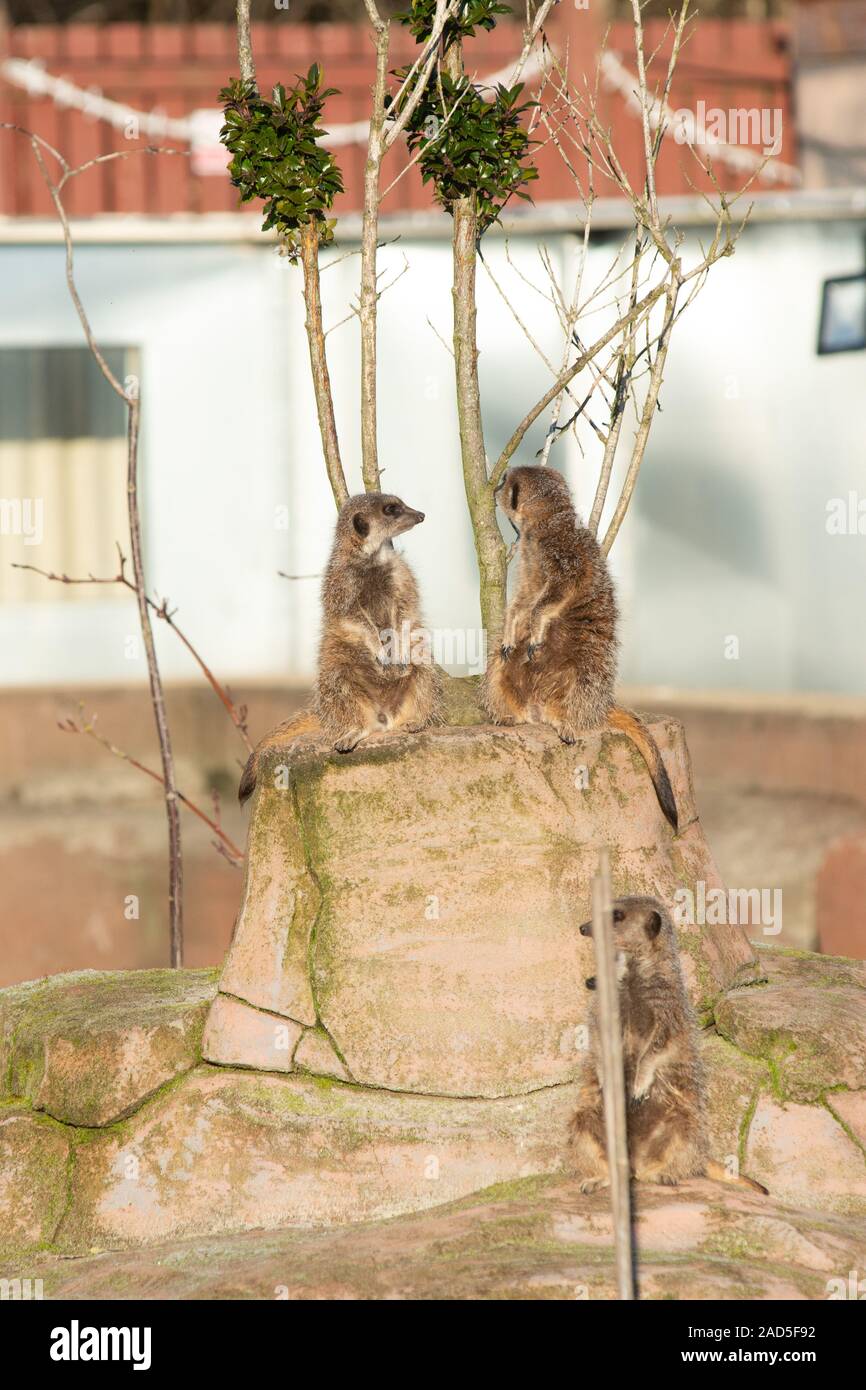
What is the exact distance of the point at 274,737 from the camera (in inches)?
228

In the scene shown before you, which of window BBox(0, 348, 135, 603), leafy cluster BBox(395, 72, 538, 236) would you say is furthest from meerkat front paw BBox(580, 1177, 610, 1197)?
A: window BBox(0, 348, 135, 603)

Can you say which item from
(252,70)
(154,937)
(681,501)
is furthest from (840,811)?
(252,70)

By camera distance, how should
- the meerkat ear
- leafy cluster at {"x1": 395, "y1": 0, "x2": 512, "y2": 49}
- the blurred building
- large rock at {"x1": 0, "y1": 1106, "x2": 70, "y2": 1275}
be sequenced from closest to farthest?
the meerkat ear
large rock at {"x1": 0, "y1": 1106, "x2": 70, "y2": 1275}
leafy cluster at {"x1": 395, "y1": 0, "x2": 512, "y2": 49}
the blurred building

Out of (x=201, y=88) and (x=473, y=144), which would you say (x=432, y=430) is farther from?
(x=473, y=144)

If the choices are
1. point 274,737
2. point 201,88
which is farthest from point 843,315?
point 274,737

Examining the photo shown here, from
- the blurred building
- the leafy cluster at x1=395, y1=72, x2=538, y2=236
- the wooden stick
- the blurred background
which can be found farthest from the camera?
the blurred building

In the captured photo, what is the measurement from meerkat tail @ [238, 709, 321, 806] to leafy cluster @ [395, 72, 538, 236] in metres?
1.91

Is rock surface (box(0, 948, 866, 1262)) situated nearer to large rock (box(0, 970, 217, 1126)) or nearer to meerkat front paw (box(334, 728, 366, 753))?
large rock (box(0, 970, 217, 1126))

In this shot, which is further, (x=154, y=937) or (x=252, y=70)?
(x=154, y=937)

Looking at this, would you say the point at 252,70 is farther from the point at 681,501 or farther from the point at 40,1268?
the point at 681,501

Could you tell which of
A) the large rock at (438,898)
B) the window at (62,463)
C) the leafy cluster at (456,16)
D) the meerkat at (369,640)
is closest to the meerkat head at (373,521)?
the meerkat at (369,640)

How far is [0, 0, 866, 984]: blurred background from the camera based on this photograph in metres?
11.4

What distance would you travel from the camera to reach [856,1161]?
5.17 m

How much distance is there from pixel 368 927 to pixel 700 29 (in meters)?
11.5
